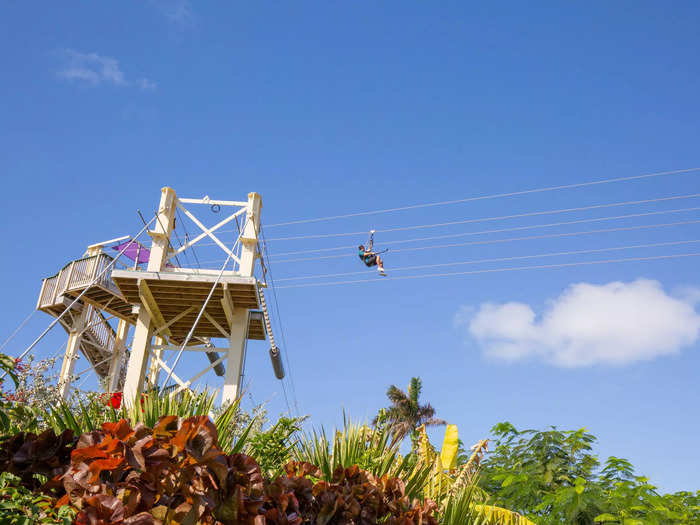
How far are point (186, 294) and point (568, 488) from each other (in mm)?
10230

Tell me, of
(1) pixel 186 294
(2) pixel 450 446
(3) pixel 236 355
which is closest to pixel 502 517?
(2) pixel 450 446

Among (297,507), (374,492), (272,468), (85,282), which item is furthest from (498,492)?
(85,282)

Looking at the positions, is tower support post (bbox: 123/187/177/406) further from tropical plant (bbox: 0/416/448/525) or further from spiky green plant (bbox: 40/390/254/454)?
tropical plant (bbox: 0/416/448/525)

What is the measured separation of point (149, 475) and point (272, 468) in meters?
3.01

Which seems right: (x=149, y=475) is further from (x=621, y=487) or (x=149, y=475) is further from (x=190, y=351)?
(x=190, y=351)

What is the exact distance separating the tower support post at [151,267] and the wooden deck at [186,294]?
0.35 meters

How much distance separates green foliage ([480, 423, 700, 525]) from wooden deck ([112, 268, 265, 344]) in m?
7.05

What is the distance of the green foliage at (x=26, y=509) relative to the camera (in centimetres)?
318

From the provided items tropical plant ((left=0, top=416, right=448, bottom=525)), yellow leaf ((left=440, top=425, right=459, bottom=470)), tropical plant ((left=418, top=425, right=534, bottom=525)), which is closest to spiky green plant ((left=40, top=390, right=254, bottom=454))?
tropical plant ((left=0, top=416, right=448, bottom=525))

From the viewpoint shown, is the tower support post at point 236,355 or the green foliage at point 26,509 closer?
the green foliage at point 26,509

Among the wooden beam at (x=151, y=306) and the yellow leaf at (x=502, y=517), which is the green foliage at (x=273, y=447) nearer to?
the yellow leaf at (x=502, y=517)

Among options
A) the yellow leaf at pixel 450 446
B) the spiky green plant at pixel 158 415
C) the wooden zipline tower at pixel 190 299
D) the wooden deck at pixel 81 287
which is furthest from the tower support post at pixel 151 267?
the spiky green plant at pixel 158 415

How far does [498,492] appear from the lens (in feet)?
38.0

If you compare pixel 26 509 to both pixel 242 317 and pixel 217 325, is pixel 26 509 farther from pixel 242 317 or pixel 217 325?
pixel 217 325
